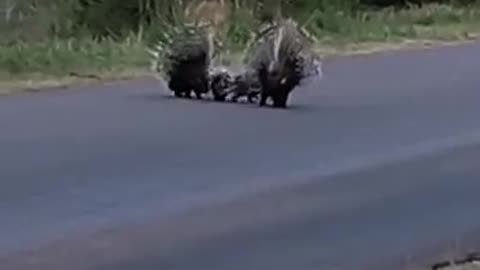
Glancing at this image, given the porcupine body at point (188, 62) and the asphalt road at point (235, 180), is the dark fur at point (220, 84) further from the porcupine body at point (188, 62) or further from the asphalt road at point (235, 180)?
the asphalt road at point (235, 180)

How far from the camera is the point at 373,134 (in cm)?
1209

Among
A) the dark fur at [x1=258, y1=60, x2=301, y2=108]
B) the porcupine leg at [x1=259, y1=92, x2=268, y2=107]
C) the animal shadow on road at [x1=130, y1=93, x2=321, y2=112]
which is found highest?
the dark fur at [x1=258, y1=60, x2=301, y2=108]

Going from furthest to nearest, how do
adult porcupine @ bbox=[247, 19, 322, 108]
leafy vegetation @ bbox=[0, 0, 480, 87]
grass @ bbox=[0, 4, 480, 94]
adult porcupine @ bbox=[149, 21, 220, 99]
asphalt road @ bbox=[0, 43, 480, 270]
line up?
1. leafy vegetation @ bbox=[0, 0, 480, 87]
2. grass @ bbox=[0, 4, 480, 94]
3. adult porcupine @ bbox=[149, 21, 220, 99]
4. adult porcupine @ bbox=[247, 19, 322, 108]
5. asphalt road @ bbox=[0, 43, 480, 270]

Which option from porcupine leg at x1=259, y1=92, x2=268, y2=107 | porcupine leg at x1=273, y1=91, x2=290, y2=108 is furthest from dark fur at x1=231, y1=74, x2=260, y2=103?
porcupine leg at x1=273, y1=91, x2=290, y2=108

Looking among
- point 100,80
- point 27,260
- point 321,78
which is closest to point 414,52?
point 321,78

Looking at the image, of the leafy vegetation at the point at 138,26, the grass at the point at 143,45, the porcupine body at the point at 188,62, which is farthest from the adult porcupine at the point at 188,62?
the leafy vegetation at the point at 138,26

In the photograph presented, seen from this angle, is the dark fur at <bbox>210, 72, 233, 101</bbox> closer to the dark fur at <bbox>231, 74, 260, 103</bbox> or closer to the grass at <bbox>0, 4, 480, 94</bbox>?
the dark fur at <bbox>231, 74, 260, 103</bbox>

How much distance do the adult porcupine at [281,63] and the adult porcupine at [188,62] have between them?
366mm

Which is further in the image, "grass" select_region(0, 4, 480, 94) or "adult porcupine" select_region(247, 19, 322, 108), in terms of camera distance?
"grass" select_region(0, 4, 480, 94)

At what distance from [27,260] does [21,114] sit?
180 inches

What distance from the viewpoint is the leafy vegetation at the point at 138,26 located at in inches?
630

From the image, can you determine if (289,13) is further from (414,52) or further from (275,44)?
(275,44)

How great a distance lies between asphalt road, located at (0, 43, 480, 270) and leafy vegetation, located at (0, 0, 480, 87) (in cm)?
154

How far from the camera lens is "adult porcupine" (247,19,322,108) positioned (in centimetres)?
1301
